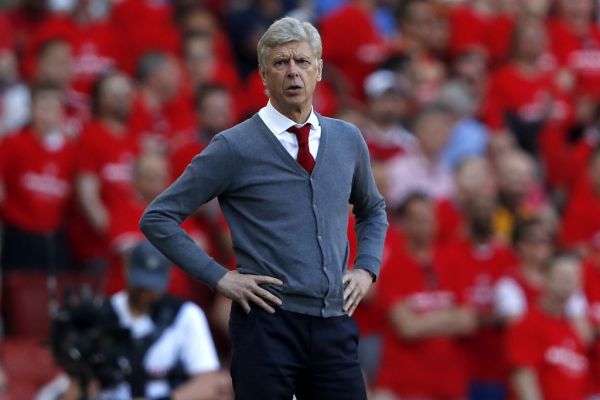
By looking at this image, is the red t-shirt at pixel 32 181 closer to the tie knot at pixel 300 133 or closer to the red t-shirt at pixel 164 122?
the red t-shirt at pixel 164 122

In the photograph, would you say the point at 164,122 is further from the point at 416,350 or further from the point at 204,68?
the point at 416,350

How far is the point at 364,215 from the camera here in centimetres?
525

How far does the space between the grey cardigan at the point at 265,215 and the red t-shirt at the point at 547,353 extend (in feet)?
13.0

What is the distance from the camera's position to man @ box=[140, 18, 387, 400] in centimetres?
483

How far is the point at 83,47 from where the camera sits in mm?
11016

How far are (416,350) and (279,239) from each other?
404cm

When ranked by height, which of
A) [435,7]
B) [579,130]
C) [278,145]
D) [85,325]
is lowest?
A: [85,325]

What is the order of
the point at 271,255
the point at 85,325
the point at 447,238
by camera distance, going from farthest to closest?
the point at 447,238 → the point at 85,325 → the point at 271,255

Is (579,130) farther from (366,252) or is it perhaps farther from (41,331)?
(366,252)

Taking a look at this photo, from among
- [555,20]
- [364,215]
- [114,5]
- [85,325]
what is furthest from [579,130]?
[364,215]

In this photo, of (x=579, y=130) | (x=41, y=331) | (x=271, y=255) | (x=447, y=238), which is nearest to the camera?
(x=271, y=255)

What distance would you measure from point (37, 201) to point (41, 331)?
962mm

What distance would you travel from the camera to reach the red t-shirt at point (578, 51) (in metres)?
12.6

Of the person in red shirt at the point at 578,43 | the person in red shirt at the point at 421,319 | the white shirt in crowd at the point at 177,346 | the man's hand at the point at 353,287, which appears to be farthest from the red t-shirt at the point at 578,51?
the man's hand at the point at 353,287
